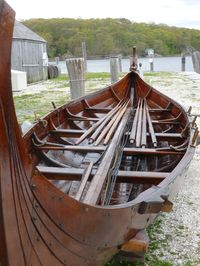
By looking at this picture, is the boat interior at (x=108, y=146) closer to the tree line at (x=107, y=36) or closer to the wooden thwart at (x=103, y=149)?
the wooden thwart at (x=103, y=149)

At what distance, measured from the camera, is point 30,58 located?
2152 cm

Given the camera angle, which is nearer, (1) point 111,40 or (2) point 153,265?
(2) point 153,265

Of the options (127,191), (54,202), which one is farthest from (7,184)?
(127,191)

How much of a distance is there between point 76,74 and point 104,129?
464 cm

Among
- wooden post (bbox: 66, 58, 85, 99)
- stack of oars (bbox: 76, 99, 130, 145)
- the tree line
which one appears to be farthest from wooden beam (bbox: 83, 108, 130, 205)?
the tree line

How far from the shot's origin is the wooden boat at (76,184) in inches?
67.4

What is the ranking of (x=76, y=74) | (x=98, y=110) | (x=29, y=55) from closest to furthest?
(x=98, y=110) < (x=76, y=74) < (x=29, y=55)

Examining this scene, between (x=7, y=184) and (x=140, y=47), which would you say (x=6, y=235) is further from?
(x=140, y=47)

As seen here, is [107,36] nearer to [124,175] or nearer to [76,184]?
[76,184]

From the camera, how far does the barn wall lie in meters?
20.1

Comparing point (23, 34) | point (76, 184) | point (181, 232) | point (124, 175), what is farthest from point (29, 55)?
point (124, 175)

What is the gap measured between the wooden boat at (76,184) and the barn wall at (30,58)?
14987mm

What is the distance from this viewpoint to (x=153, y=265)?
3.38 meters

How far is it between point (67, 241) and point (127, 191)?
1828mm
